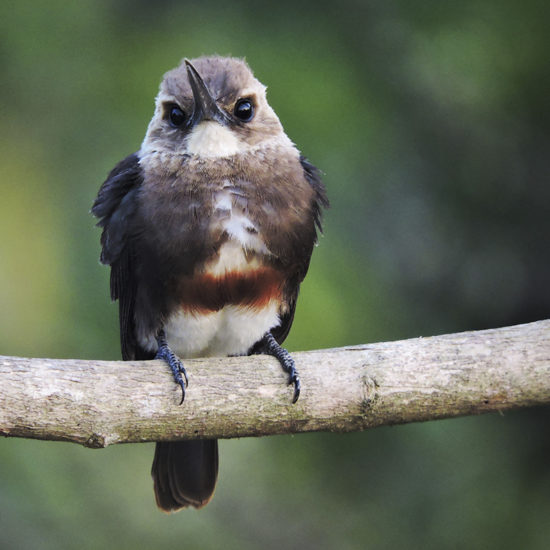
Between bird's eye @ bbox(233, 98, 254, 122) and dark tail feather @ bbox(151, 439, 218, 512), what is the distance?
3.85 feet

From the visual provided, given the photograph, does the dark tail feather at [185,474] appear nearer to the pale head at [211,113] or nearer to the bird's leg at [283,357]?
the bird's leg at [283,357]

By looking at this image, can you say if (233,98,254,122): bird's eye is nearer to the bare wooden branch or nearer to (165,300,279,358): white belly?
(165,300,279,358): white belly

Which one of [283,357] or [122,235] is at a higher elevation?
[122,235]

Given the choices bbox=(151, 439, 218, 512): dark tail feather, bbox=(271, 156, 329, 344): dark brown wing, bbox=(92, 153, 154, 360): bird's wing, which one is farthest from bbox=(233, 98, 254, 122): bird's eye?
bbox=(151, 439, 218, 512): dark tail feather

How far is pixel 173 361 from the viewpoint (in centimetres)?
294

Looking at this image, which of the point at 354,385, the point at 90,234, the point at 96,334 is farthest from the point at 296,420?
the point at 90,234

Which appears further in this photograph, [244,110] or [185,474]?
[185,474]

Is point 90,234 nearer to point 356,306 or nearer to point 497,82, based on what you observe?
point 356,306

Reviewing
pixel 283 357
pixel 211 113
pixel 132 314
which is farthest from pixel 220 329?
pixel 211 113

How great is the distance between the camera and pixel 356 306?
3.45m

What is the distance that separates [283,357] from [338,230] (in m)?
0.81

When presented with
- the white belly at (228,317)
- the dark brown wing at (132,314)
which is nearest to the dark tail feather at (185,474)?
the dark brown wing at (132,314)

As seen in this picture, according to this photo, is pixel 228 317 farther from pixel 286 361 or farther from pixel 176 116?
pixel 176 116

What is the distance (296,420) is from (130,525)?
1.12 meters
